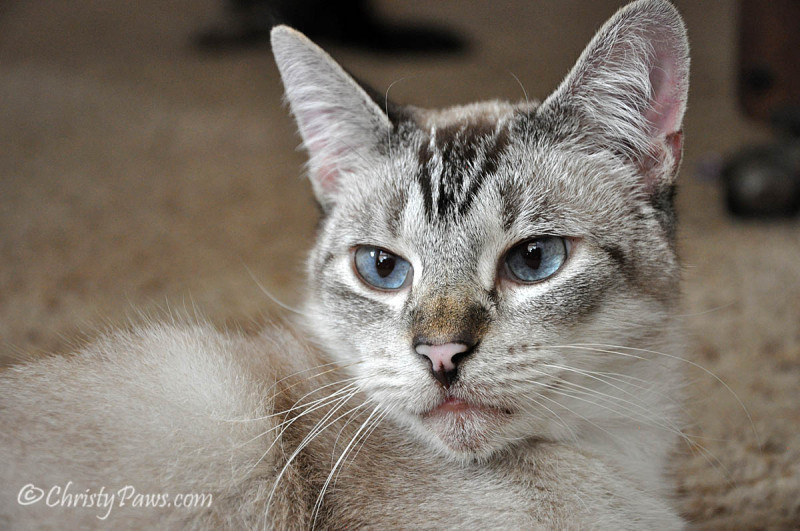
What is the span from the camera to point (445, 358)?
121 cm

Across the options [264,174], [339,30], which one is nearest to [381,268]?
[264,174]

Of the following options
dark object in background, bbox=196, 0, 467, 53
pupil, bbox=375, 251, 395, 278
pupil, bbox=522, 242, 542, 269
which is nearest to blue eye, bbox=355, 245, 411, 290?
pupil, bbox=375, 251, 395, 278

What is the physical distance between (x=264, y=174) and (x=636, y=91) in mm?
2636

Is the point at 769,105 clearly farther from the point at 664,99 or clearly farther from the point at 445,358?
the point at 445,358

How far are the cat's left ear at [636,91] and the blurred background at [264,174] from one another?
0.24 ft

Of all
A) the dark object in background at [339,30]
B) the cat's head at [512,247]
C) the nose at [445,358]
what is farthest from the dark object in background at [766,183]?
the dark object in background at [339,30]

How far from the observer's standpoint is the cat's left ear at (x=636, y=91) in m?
1.42

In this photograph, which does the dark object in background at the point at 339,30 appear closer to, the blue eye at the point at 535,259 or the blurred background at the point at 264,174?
the blurred background at the point at 264,174

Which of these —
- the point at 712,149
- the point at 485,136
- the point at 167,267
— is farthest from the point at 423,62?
the point at 485,136

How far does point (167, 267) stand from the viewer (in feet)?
9.64

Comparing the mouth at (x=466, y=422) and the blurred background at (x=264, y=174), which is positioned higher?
the mouth at (x=466, y=422)

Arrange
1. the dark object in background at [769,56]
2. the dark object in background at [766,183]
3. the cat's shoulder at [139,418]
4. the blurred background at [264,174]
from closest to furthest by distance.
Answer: the cat's shoulder at [139,418] < the blurred background at [264,174] < the dark object in background at [766,183] < the dark object in background at [769,56]

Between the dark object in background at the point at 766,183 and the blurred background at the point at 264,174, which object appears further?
the dark object in background at the point at 766,183

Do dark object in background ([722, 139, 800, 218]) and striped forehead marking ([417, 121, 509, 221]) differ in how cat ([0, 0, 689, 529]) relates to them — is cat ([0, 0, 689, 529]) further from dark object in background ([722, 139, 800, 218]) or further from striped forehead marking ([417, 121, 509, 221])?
dark object in background ([722, 139, 800, 218])
